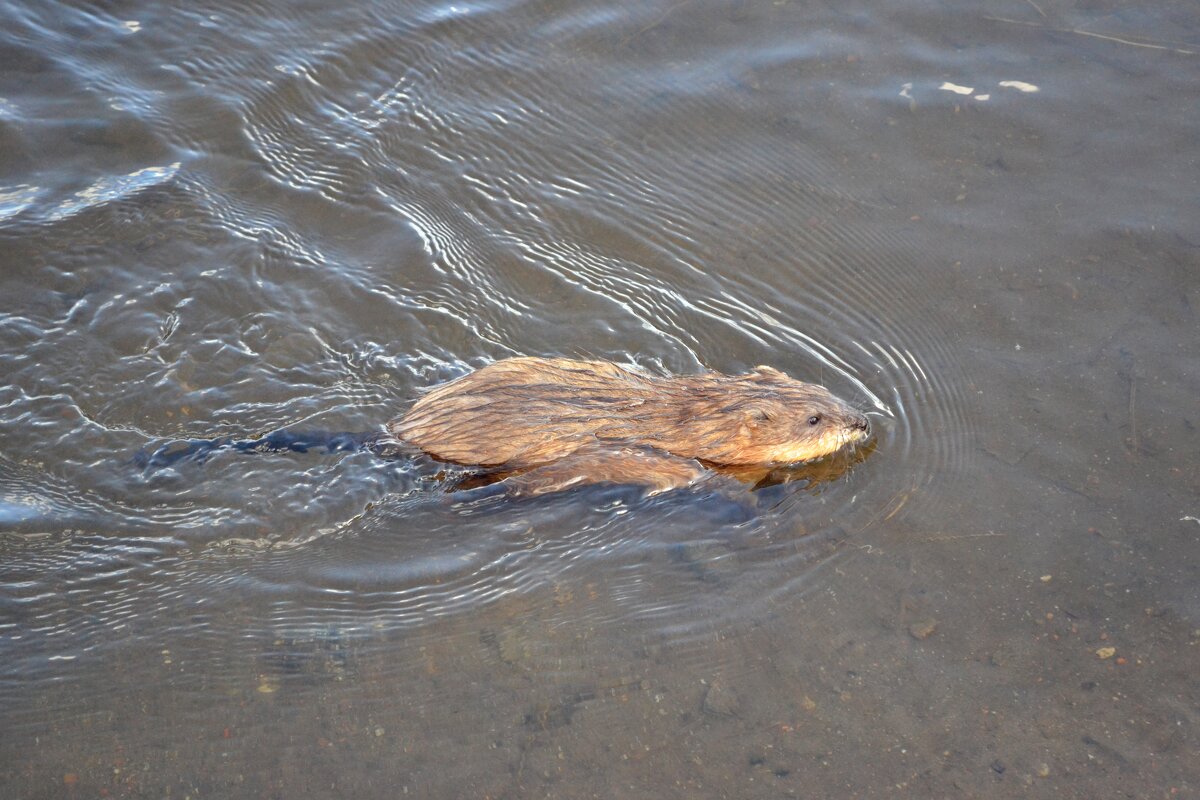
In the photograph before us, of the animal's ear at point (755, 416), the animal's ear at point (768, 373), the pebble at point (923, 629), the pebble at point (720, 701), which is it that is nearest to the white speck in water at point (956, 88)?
the animal's ear at point (768, 373)

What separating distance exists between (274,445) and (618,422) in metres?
1.50

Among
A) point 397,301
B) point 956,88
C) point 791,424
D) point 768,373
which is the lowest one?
point 791,424

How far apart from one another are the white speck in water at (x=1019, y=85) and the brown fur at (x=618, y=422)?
288 cm

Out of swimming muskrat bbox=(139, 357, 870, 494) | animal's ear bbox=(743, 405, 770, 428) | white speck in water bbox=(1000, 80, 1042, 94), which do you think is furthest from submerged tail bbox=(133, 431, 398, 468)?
white speck in water bbox=(1000, 80, 1042, 94)

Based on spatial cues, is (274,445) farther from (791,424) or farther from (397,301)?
(791,424)

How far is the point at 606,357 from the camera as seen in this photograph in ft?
17.2

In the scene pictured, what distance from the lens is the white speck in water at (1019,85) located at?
6395 mm

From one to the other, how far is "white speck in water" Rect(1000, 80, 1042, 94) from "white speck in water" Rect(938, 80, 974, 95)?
212 millimetres

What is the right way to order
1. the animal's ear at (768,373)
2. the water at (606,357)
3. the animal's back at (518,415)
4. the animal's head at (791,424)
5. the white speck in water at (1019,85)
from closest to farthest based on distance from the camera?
1. the water at (606,357)
2. the animal's back at (518,415)
3. the animal's head at (791,424)
4. the animal's ear at (768,373)
5. the white speck in water at (1019,85)

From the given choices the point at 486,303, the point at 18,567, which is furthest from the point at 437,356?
the point at 18,567

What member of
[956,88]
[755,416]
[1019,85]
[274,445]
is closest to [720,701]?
[755,416]

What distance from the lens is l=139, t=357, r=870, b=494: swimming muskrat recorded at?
445cm

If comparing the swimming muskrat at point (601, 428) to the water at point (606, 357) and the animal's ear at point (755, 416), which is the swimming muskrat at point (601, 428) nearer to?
the animal's ear at point (755, 416)

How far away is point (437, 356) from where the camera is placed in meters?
5.18
